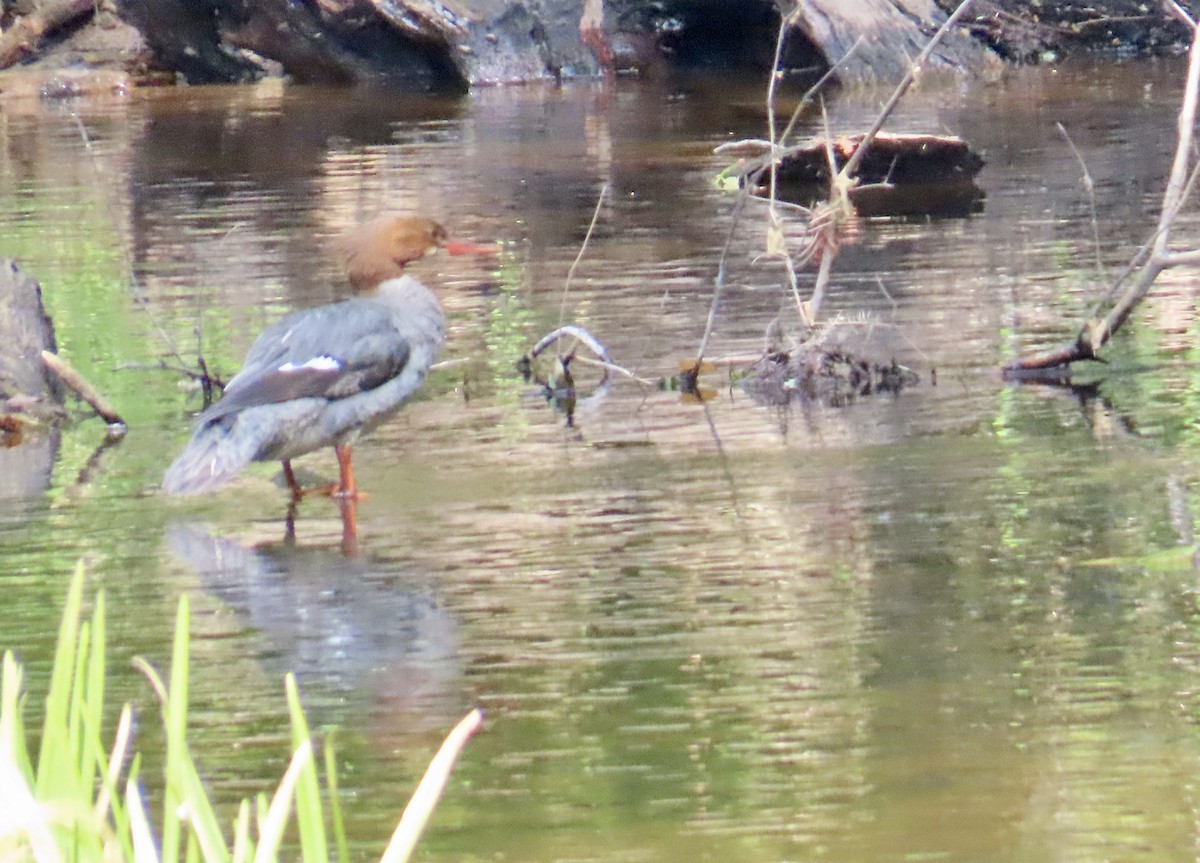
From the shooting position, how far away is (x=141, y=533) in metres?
6.07

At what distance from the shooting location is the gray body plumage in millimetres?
6234

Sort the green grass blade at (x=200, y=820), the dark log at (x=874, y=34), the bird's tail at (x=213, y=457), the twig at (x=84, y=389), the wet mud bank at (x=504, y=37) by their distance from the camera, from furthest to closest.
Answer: the wet mud bank at (x=504, y=37), the dark log at (x=874, y=34), the twig at (x=84, y=389), the bird's tail at (x=213, y=457), the green grass blade at (x=200, y=820)

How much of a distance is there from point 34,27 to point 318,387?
24013 millimetres

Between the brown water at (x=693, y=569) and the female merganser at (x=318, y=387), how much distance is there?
0.59 feet

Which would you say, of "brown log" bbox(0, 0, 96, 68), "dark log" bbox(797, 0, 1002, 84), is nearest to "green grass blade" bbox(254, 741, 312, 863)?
"dark log" bbox(797, 0, 1002, 84)

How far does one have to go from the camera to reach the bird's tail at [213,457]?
6145 mm

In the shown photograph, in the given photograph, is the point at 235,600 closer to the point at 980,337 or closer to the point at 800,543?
the point at 800,543

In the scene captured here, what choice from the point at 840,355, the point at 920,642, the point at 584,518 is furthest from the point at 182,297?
the point at 920,642

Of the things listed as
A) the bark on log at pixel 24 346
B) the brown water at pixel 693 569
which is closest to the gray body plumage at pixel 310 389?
the brown water at pixel 693 569

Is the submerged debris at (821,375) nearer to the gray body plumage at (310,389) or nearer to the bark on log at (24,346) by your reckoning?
the gray body plumage at (310,389)

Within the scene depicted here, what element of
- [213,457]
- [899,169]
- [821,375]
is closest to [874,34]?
[899,169]

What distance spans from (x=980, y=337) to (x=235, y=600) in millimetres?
4002

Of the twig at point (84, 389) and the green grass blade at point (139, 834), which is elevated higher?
the green grass blade at point (139, 834)

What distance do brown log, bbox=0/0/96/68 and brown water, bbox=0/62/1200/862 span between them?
18192 millimetres
